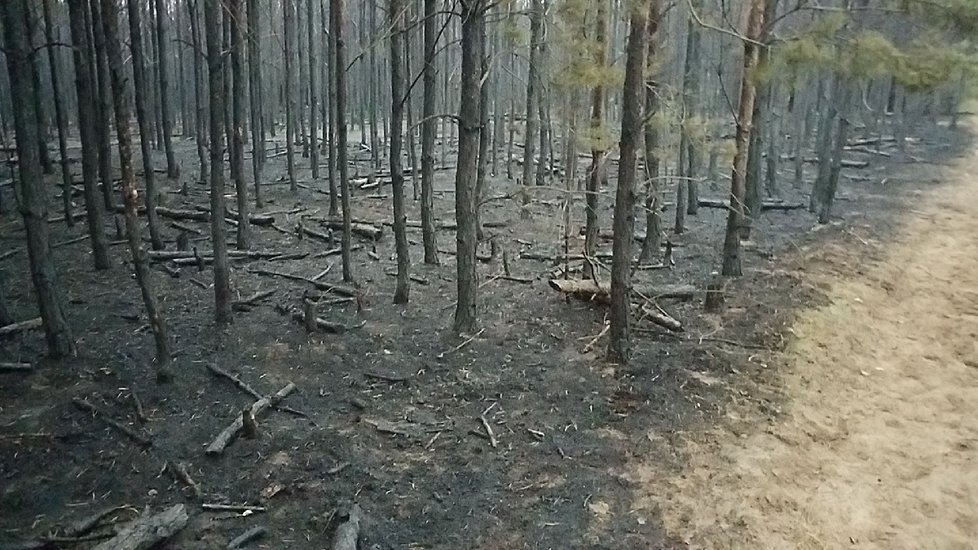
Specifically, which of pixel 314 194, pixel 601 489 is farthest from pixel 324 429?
pixel 314 194

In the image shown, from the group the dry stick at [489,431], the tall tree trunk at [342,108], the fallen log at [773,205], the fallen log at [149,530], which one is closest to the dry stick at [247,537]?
the fallen log at [149,530]

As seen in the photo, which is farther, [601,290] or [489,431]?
[601,290]

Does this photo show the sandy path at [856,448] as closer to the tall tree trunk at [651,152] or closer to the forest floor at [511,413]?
the forest floor at [511,413]

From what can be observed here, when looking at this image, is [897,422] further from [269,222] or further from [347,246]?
[269,222]

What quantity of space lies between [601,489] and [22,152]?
6833 millimetres

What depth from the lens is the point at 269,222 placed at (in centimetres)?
1559

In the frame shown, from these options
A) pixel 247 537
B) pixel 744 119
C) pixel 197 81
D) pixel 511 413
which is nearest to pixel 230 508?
pixel 247 537

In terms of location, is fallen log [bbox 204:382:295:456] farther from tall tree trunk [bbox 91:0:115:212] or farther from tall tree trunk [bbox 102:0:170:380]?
tall tree trunk [bbox 91:0:115:212]

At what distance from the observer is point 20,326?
350 inches

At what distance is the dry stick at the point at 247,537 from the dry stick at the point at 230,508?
0.25m

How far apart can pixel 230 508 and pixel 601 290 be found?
6267 mm

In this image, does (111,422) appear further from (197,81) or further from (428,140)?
(197,81)

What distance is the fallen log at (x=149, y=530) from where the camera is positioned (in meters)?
5.22

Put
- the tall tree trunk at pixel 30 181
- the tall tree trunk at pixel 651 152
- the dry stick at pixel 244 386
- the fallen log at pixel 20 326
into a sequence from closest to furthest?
the tall tree trunk at pixel 30 181 < the dry stick at pixel 244 386 < the fallen log at pixel 20 326 < the tall tree trunk at pixel 651 152
